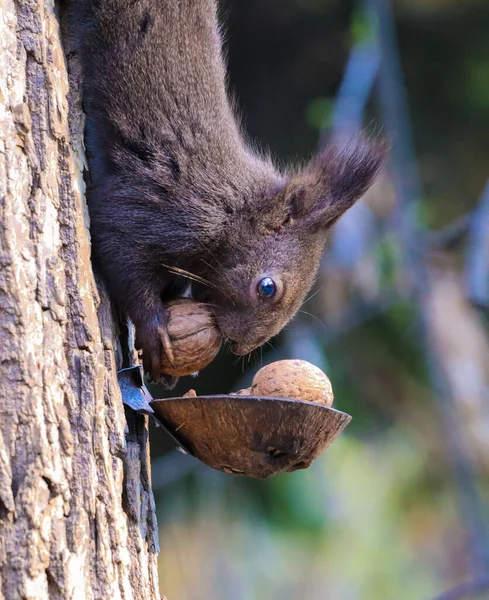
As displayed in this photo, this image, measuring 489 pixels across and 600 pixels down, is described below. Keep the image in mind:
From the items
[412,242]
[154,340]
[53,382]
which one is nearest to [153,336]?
[154,340]

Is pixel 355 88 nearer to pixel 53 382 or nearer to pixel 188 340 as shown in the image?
pixel 188 340

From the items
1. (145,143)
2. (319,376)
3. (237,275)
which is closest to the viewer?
(319,376)

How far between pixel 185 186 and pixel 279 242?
30cm

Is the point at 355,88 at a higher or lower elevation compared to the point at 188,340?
higher

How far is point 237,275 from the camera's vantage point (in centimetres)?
218

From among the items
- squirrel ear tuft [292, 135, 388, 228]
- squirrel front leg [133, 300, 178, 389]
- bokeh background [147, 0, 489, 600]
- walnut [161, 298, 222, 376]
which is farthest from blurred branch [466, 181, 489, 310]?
squirrel front leg [133, 300, 178, 389]

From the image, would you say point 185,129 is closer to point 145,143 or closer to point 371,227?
point 145,143

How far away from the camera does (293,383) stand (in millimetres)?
1858

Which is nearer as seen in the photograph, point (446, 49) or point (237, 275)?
point (237, 275)

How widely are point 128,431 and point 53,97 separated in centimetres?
66

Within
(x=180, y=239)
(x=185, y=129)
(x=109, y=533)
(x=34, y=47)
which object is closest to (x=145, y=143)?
(x=185, y=129)

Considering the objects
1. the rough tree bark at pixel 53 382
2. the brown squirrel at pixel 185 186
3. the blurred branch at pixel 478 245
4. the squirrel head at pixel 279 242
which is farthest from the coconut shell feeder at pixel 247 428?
the blurred branch at pixel 478 245

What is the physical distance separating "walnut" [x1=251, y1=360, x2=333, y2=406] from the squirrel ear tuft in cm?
51

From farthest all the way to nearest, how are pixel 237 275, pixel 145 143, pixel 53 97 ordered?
pixel 237 275, pixel 145 143, pixel 53 97
